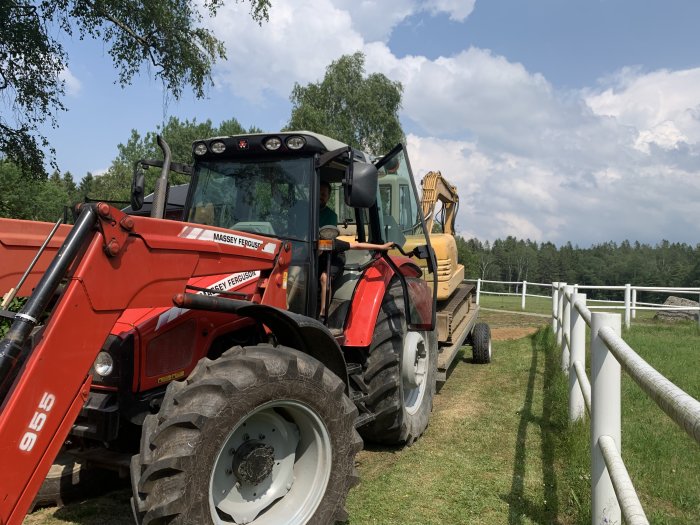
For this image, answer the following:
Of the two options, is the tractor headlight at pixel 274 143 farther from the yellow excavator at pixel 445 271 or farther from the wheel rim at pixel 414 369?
the wheel rim at pixel 414 369

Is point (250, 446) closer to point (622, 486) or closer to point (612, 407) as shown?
point (622, 486)

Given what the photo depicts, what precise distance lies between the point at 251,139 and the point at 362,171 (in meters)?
0.92

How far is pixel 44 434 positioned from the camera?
2205mm

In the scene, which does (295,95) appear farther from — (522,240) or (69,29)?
(522,240)

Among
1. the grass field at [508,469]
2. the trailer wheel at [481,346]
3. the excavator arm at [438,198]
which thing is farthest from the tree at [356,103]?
the grass field at [508,469]

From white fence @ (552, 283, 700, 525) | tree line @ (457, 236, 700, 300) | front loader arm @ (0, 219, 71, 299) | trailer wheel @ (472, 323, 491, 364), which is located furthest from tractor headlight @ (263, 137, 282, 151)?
tree line @ (457, 236, 700, 300)

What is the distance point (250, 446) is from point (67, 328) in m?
1.10

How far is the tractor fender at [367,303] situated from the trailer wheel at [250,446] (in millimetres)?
1125

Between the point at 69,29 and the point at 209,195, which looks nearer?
the point at 209,195

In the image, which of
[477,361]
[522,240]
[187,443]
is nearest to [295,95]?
[477,361]

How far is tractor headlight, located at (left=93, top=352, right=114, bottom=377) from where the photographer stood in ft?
9.75

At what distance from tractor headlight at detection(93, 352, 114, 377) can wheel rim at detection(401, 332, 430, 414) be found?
2522mm

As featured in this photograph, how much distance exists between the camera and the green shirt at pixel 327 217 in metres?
4.22

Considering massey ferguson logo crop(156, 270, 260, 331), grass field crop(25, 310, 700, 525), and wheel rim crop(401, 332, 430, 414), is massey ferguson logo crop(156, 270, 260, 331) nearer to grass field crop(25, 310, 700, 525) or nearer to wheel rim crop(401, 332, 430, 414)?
grass field crop(25, 310, 700, 525)
